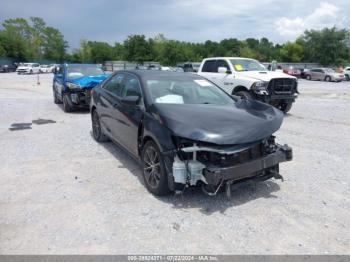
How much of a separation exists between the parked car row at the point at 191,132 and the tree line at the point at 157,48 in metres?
53.4

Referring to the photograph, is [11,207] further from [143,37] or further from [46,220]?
[143,37]

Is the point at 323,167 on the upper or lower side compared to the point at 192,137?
lower

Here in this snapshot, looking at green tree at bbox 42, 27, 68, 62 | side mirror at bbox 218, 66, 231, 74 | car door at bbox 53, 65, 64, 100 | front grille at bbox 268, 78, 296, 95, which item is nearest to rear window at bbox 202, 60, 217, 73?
side mirror at bbox 218, 66, 231, 74

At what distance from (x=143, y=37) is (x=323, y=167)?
56520 mm

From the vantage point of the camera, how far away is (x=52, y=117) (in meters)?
10.4

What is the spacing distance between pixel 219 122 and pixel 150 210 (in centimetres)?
135

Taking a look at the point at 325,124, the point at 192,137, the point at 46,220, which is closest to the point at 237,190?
the point at 192,137

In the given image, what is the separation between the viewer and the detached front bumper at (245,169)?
3785 mm

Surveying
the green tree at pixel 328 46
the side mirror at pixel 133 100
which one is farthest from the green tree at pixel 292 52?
the side mirror at pixel 133 100

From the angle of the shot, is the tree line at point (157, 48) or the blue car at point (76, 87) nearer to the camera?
the blue car at point (76, 87)

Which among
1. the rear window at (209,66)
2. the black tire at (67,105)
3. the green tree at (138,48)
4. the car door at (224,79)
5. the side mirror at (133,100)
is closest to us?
the side mirror at (133,100)

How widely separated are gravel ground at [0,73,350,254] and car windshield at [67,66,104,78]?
19.4ft

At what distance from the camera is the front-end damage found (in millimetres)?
3828

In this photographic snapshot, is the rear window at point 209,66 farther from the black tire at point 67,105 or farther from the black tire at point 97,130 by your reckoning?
the black tire at point 97,130
